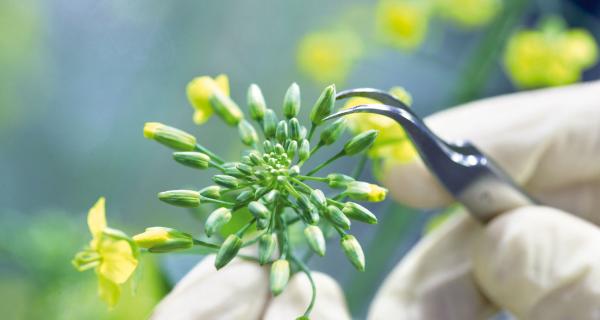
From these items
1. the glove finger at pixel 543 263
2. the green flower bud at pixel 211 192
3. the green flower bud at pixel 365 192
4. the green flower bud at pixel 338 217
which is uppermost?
the green flower bud at pixel 211 192

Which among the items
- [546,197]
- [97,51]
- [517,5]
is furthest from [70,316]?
[517,5]

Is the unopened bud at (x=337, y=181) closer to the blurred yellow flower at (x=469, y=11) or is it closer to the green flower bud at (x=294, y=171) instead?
the green flower bud at (x=294, y=171)

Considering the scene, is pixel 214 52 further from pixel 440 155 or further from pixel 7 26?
pixel 440 155

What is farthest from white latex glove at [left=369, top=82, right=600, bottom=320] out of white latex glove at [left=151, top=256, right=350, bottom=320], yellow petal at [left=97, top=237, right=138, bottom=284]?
yellow petal at [left=97, top=237, right=138, bottom=284]

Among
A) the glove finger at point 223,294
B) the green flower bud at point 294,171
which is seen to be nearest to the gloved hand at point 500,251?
the glove finger at point 223,294

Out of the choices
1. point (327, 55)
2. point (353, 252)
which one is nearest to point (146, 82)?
point (327, 55)
